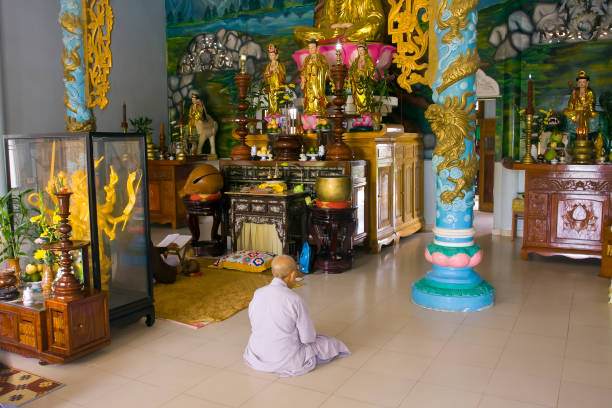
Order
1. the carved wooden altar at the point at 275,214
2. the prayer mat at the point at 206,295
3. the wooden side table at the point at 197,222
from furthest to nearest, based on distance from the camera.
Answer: the wooden side table at the point at 197,222 < the carved wooden altar at the point at 275,214 < the prayer mat at the point at 206,295

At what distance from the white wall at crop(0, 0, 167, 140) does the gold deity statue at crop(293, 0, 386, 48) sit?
11.8ft

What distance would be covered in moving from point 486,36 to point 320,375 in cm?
681

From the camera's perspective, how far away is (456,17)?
4.82m

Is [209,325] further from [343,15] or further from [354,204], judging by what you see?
[343,15]

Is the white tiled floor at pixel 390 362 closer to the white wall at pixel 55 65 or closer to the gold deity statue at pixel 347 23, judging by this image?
the gold deity statue at pixel 347 23

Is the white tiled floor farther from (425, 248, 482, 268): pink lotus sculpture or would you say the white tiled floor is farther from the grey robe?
(425, 248, 482, 268): pink lotus sculpture

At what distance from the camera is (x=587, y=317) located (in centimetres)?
479

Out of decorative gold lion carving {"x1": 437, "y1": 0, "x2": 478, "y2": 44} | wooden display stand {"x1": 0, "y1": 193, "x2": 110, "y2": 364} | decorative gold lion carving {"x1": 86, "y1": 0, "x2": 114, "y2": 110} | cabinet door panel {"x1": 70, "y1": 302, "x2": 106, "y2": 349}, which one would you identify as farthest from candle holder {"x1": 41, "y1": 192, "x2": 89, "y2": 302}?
decorative gold lion carving {"x1": 437, "y1": 0, "x2": 478, "y2": 44}

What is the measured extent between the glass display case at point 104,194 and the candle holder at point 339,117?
315 cm

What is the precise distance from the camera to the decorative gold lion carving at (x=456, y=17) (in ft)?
15.7

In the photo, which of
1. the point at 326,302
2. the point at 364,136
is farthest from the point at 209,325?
the point at 364,136

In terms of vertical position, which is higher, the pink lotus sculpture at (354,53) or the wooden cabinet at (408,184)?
the pink lotus sculpture at (354,53)

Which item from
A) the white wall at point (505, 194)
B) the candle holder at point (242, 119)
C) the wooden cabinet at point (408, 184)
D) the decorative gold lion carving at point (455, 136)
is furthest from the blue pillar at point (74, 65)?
the white wall at point (505, 194)

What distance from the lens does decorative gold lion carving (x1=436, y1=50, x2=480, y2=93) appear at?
4.85 meters
